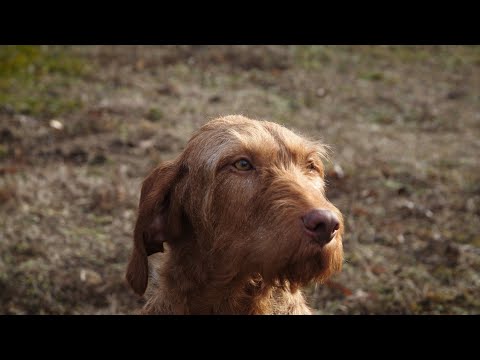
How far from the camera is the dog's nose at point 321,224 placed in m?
2.62

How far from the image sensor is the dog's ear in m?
3.36

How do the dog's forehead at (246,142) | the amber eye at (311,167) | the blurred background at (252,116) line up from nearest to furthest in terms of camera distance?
the dog's forehead at (246,142) < the amber eye at (311,167) < the blurred background at (252,116)

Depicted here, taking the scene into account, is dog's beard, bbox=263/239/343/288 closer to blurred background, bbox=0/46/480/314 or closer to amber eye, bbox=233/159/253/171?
amber eye, bbox=233/159/253/171

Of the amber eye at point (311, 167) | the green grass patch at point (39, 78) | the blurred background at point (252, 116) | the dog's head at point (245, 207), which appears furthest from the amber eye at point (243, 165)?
the green grass patch at point (39, 78)

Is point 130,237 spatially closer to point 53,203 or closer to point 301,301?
point 53,203

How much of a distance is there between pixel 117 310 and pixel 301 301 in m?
1.91

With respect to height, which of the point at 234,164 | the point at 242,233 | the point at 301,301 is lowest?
the point at 301,301

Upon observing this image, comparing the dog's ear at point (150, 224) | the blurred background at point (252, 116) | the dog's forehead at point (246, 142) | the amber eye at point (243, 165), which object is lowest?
the blurred background at point (252, 116)

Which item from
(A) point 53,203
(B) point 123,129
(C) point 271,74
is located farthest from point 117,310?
(C) point 271,74

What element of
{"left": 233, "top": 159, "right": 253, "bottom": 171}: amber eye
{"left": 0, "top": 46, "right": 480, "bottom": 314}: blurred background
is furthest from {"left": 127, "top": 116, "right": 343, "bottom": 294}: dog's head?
{"left": 0, "top": 46, "right": 480, "bottom": 314}: blurred background

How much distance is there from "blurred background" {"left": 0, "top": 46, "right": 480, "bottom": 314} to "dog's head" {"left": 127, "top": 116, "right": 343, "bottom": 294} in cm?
172

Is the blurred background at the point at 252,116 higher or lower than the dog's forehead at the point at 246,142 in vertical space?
lower

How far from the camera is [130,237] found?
18.7 ft

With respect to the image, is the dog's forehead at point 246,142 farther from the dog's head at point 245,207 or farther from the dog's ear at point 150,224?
the dog's ear at point 150,224
